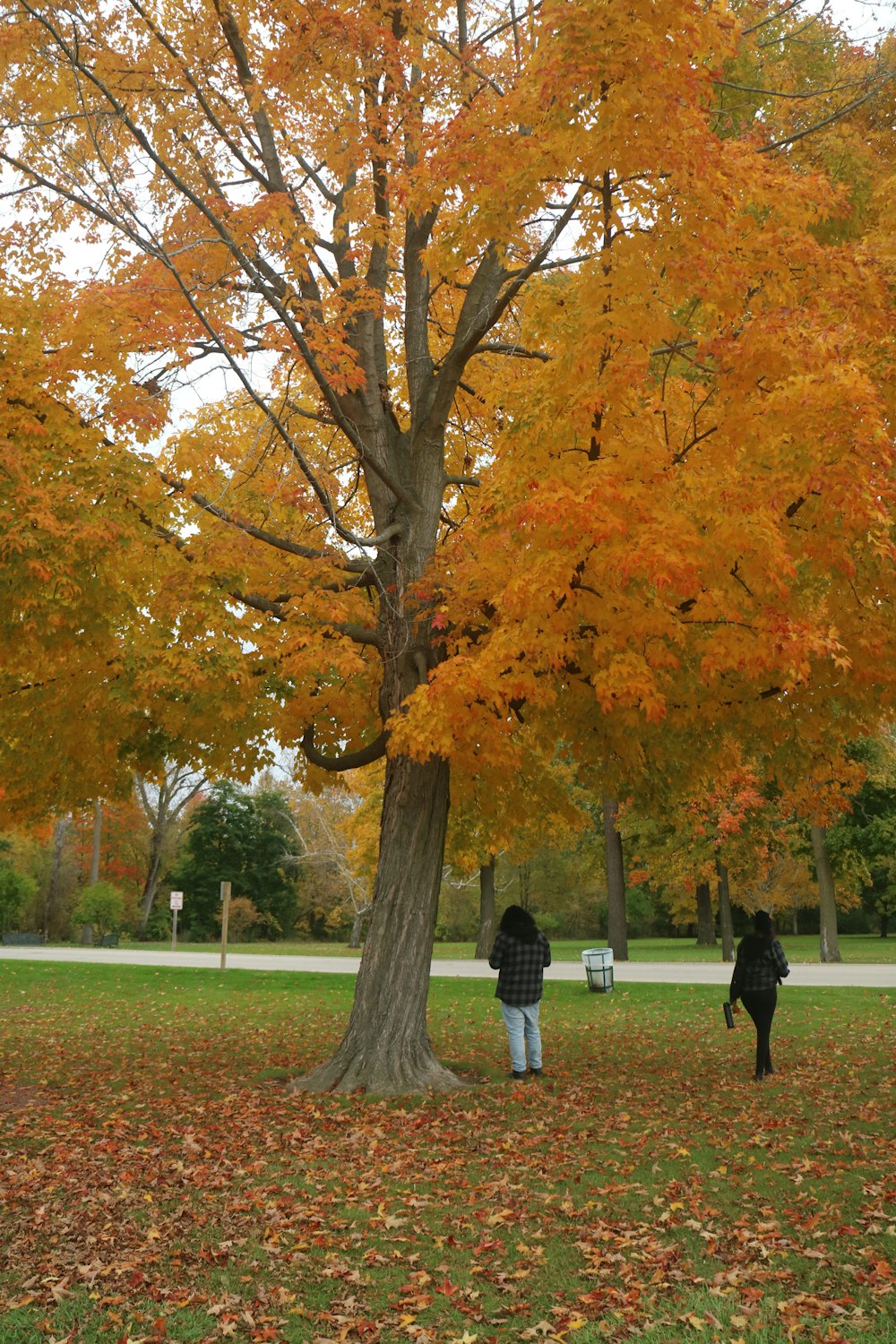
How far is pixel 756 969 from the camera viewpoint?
32.1 feet

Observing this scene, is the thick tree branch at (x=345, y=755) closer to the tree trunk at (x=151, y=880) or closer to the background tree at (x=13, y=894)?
the background tree at (x=13, y=894)

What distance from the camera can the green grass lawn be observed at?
14.8 ft

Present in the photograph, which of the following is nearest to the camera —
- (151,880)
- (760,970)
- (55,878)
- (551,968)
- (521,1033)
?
(760,970)

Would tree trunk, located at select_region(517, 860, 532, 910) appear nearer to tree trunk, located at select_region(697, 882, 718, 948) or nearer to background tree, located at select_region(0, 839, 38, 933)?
tree trunk, located at select_region(697, 882, 718, 948)

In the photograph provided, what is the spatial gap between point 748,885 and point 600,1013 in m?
26.1

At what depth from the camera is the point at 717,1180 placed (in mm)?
6496

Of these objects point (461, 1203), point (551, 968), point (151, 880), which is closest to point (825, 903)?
point (551, 968)

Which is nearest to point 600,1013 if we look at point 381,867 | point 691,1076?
point 691,1076

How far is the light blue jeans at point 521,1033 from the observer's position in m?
10.2

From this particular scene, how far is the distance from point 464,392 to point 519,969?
21.4 ft

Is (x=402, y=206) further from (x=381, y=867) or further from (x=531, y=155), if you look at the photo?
(x=381, y=867)

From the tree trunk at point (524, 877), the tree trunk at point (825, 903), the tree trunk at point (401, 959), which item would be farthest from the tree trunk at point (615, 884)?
the tree trunk at point (401, 959)

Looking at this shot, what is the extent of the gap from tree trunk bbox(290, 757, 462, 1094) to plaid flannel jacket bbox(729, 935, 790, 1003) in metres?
2.61

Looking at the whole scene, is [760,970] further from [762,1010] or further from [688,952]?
[688,952]
